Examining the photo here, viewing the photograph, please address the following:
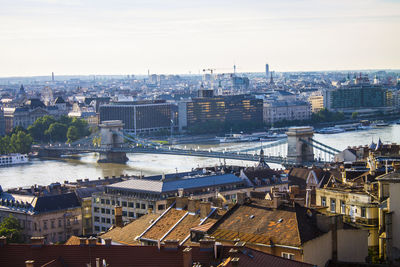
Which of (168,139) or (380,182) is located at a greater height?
(380,182)

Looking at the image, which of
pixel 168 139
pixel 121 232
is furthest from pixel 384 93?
pixel 121 232

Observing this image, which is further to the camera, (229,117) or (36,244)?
(229,117)

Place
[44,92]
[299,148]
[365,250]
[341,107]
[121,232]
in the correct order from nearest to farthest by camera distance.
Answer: [365,250]
[121,232]
[299,148]
[341,107]
[44,92]

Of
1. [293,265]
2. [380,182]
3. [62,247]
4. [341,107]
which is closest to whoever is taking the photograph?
[293,265]

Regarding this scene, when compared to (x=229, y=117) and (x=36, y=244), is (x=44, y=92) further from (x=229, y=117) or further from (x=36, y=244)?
(x=36, y=244)

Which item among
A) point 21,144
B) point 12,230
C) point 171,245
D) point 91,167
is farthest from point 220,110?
point 171,245

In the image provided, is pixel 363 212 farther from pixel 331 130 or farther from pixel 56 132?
pixel 331 130

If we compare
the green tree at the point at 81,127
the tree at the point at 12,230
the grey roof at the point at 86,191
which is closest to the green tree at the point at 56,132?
the green tree at the point at 81,127
